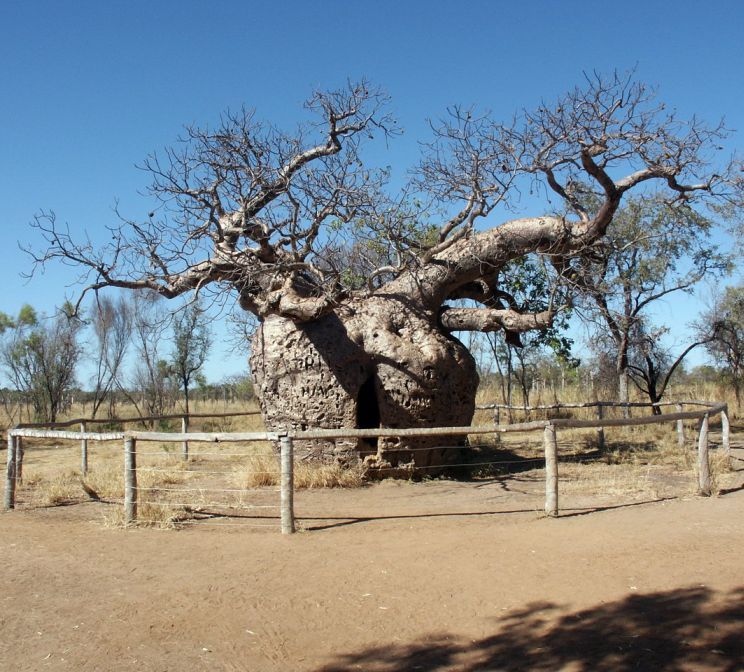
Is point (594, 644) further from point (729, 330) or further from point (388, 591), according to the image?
point (729, 330)

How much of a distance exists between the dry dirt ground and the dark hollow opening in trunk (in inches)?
123

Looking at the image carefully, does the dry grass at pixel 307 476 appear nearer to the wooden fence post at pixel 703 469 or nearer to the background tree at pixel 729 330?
the wooden fence post at pixel 703 469

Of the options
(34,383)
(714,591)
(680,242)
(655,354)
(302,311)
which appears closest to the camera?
(714,591)

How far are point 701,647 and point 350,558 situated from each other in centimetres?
278

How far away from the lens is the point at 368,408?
1107 cm

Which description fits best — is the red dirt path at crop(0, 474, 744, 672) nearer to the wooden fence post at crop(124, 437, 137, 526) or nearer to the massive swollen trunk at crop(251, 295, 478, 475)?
the wooden fence post at crop(124, 437, 137, 526)

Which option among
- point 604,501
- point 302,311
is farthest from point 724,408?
point 302,311

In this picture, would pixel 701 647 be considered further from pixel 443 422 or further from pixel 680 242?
pixel 680 242

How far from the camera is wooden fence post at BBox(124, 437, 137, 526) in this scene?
282 inches

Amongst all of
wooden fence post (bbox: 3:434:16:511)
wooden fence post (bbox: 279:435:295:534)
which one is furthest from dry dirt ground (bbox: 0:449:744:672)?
wooden fence post (bbox: 3:434:16:511)

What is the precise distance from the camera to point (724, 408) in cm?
1055

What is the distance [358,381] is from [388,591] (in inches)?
216

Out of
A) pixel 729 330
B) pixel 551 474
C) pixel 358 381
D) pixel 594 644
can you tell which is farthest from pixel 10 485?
pixel 729 330

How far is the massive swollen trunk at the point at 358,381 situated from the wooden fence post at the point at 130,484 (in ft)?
10.6
